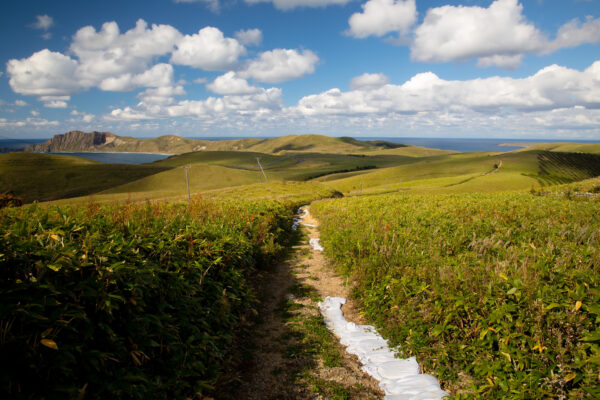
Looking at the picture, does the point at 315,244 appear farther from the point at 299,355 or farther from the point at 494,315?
the point at 494,315

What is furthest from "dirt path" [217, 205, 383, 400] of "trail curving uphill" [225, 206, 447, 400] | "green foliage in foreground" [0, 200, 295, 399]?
"green foliage in foreground" [0, 200, 295, 399]

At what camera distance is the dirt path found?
17.2ft

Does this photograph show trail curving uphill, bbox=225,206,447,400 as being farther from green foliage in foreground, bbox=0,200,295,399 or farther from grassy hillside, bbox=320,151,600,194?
grassy hillside, bbox=320,151,600,194

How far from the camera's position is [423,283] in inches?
271

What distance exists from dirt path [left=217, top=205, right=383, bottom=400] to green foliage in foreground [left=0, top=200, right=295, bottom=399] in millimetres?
818

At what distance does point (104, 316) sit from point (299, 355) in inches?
157

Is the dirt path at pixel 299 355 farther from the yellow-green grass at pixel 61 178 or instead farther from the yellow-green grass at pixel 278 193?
the yellow-green grass at pixel 61 178

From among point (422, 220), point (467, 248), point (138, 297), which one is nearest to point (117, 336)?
point (138, 297)

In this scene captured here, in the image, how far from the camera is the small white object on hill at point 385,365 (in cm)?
520

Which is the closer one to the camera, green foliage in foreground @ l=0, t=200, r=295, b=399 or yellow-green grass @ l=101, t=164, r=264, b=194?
green foliage in foreground @ l=0, t=200, r=295, b=399

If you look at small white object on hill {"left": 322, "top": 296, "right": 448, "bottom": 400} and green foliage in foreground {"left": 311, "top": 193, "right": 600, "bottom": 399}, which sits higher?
green foliage in foreground {"left": 311, "top": 193, "right": 600, "bottom": 399}

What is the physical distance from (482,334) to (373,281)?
141 inches

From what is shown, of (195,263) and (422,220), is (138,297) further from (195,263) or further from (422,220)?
(422,220)

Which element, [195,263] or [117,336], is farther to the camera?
[195,263]
